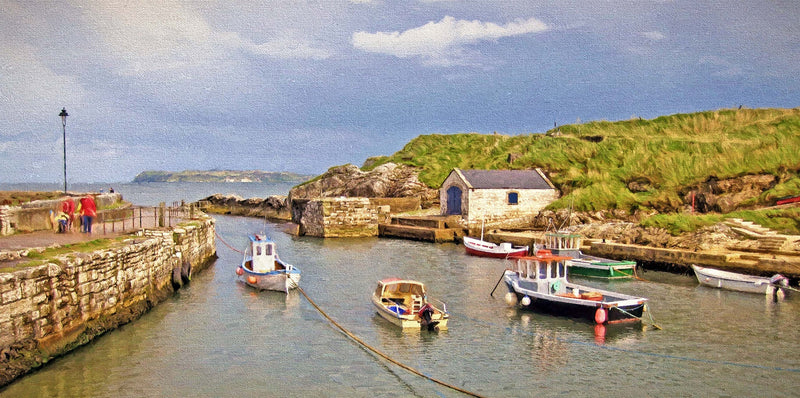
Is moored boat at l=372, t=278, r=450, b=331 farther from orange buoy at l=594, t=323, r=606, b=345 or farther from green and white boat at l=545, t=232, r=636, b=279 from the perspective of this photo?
green and white boat at l=545, t=232, r=636, b=279

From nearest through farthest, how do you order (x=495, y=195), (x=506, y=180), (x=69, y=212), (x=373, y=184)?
1. (x=69, y=212)
2. (x=495, y=195)
3. (x=506, y=180)
4. (x=373, y=184)

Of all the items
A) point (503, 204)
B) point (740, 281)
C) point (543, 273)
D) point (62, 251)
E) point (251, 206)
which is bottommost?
point (740, 281)

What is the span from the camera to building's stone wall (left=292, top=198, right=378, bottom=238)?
1930 inches

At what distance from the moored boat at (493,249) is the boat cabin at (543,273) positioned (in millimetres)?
11942

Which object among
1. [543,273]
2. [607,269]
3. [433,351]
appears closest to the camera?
[433,351]

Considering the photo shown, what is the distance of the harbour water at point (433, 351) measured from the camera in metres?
14.6

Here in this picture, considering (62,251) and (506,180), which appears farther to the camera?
(506,180)

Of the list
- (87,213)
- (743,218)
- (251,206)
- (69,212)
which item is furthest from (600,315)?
(251,206)

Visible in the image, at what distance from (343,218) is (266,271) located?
2266 centimetres

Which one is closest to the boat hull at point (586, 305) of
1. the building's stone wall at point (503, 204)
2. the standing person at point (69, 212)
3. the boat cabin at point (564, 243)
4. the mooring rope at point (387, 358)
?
the mooring rope at point (387, 358)

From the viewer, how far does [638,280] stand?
28.6 metres

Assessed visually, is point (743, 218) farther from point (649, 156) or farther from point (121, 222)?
point (121, 222)

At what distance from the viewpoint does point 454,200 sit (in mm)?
48625

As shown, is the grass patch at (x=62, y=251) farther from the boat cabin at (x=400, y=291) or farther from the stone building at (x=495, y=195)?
the stone building at (x=495, y=195)
